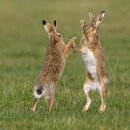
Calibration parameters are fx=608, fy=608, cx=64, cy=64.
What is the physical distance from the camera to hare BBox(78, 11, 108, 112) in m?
10.6

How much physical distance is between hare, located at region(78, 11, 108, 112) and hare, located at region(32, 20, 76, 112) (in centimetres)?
52

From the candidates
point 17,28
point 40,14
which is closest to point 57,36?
point 17,28

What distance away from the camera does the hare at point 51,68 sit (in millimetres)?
10180

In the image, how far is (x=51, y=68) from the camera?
1064 cm

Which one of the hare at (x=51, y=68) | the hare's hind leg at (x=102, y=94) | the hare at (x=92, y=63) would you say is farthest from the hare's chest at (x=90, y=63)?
the hare at (x=51, y=68)

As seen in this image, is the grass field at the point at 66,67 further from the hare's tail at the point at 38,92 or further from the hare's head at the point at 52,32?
the hare's head at the point at 52,32

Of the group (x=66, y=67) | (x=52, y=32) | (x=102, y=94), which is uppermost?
(x=66, y=67)

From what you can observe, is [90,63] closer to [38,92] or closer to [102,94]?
[102,94]

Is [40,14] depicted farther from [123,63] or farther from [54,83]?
[54,83]

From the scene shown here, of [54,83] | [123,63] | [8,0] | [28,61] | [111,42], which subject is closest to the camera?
[54,83]

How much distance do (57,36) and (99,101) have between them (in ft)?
4.83

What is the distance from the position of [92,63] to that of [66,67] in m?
8.55

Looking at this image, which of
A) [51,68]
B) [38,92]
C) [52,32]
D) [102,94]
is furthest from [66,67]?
[38,92]

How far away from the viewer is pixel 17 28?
101ft
